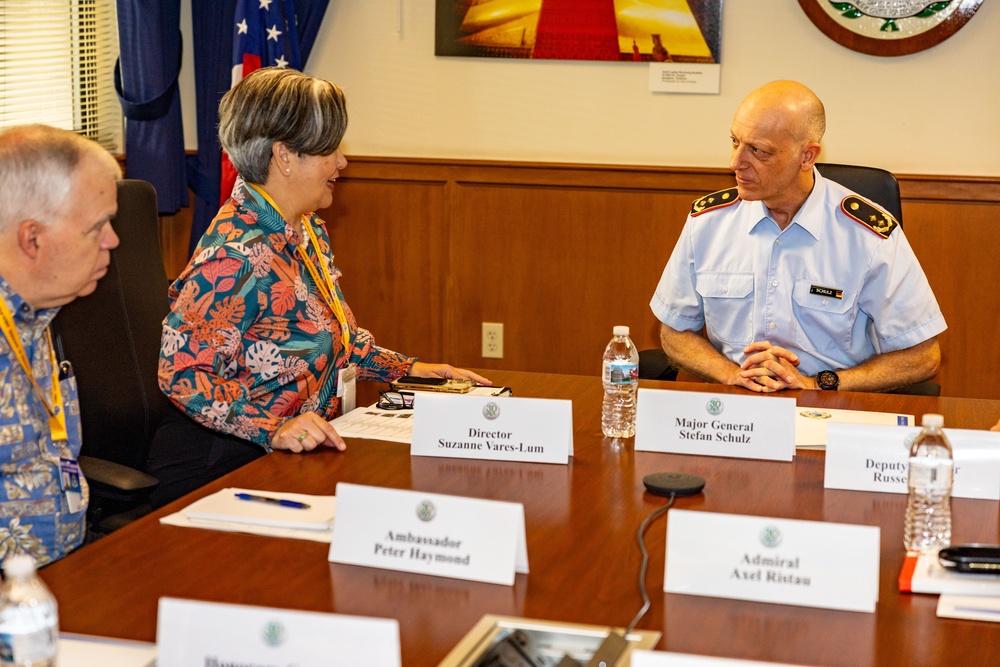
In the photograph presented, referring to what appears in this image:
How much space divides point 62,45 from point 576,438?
2.86 meters

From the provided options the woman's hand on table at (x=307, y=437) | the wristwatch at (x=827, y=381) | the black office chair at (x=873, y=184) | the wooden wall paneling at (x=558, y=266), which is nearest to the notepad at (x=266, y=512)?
the woman's hand on table at (x=307, y=437)

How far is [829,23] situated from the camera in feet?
13.6

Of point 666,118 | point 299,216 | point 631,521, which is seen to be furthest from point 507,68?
point 631,521

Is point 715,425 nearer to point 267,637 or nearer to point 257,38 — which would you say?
point 267,637

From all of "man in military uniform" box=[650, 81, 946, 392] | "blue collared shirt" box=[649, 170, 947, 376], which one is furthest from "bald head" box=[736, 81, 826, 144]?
"blue collared shirt" box=[649, 170, 947, 376]

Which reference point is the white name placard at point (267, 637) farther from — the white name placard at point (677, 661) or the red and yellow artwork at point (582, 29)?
the red and yellow artwork at point (582, 29)

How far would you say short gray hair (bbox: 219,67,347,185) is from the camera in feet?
8.02

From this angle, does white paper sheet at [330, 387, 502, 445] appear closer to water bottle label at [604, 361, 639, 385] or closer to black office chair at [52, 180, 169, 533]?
water bottle label at [604, 361, 639, 385]

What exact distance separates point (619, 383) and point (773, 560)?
899 millimetres

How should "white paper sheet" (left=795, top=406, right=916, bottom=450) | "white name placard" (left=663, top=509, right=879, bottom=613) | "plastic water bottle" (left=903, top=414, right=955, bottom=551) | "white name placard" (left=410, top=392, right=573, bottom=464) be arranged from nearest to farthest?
"white name placard" (left=663, top=509, right=879, bottom=613) → "plastic water bottle" (left=903, top=414, right=955, bottom=551) → "white name placard" (left=410, top=392, right=573, bottom=464) → "white paper sheet" (left=795, top=406, right=916, bottom=450)

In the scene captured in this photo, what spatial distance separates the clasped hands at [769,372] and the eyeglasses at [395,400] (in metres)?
0.77

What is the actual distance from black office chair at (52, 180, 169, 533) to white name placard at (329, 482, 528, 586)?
926 mm

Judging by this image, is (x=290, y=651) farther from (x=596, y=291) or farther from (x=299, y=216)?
(x=596, y=291)

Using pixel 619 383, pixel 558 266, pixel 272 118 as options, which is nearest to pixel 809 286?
pixel 619 383
